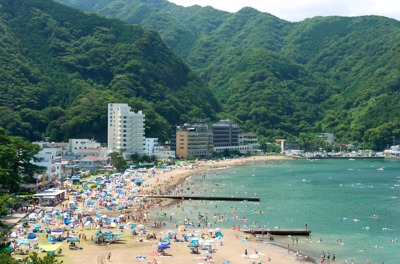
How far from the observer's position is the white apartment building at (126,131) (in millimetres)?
116312

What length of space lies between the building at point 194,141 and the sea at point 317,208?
24405mm

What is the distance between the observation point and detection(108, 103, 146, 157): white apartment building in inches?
4579

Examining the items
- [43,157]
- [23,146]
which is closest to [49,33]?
[43,157]

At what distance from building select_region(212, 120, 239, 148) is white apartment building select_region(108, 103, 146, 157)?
87.0 ft

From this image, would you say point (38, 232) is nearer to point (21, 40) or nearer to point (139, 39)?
point (21, 40)

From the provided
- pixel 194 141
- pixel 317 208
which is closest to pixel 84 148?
pixel 194 141

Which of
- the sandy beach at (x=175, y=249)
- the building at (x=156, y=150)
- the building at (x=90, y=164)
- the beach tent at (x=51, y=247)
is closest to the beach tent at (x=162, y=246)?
the sandy beach at (x=175, y=249)

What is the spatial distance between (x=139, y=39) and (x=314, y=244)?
14618cm

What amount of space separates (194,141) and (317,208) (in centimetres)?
6843

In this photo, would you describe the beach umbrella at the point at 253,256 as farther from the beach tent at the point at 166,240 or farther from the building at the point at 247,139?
the building at the point at 247,139

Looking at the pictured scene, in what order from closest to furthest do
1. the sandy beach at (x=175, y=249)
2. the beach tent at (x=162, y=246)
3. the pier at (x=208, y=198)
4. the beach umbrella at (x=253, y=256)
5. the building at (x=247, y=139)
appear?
the sandy beach at (x=175, y=249), the beach umbrella at (x=253, y=256), the beach tent at (x=162, y=246), the pier at (x=208, y=198), the building at (x=247, y=139)

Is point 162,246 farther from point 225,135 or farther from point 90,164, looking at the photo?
point 225,135

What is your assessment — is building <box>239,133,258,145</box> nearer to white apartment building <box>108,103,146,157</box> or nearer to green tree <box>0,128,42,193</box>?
white apartment building <box>108,103,146,157</box>

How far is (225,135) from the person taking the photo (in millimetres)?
144750
